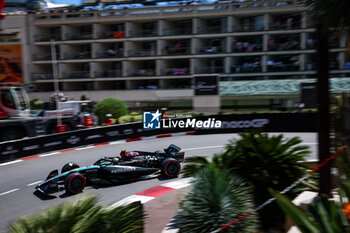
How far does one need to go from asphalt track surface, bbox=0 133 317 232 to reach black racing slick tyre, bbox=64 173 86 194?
214 mm

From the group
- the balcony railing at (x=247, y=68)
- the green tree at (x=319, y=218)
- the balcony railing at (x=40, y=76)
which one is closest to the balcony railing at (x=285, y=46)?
the balcony railing at (x=247, y=68)

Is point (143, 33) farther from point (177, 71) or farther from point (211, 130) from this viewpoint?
point (211, 130)

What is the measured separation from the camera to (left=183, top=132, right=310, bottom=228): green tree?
5699 mm

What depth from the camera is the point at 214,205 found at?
466 cm

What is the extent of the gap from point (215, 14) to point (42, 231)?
125 feet

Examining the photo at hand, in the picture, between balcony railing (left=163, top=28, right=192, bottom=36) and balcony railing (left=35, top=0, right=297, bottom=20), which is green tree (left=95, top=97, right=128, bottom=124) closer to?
balcony railing (left=163, top=28, right=192, bottom=36)

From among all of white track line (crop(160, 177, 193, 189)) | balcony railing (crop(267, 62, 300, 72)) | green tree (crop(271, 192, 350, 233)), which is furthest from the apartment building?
green tree (crop(271, 192, 350, 233))

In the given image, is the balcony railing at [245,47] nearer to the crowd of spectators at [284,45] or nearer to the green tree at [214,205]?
the crowd of spectators at [284,45]

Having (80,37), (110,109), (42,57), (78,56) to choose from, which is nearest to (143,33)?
(80,37)

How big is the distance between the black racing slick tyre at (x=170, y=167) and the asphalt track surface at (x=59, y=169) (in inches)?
11.6

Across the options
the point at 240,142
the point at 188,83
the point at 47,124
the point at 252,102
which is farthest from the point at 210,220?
the point at 188,83

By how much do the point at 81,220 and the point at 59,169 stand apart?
1012cm

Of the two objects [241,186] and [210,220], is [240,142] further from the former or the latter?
[210,220]

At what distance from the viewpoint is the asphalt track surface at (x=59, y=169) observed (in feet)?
27.0
